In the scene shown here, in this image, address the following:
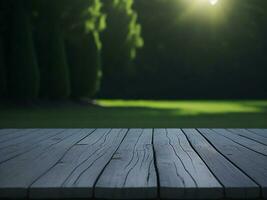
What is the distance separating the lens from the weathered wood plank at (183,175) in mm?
2256

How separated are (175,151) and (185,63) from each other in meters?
40.5

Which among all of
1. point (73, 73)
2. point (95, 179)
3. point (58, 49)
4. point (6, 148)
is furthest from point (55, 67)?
point (95, 179)

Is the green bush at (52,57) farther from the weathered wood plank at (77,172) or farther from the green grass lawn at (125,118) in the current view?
the weathered wood plank at (77,172)

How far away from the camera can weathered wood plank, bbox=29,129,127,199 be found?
2.24 m

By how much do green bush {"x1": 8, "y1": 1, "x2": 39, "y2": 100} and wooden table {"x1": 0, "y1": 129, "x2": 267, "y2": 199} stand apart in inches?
666

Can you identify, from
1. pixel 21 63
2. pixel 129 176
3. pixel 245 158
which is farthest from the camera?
pixel 21 63

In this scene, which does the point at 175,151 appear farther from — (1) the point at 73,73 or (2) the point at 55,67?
(1) the point at 73,73

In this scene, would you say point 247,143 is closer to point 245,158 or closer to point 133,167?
point 245,158

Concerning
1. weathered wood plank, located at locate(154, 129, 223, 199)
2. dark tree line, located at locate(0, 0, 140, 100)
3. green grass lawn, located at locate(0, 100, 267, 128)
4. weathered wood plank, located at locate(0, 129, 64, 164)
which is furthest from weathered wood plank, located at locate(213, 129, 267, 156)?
dark tree line, located at locate(0, 0, 140, 100)

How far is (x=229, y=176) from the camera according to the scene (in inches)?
102

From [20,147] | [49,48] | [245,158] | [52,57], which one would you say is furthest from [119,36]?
[245,158]

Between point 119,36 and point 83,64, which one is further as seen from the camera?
point 119,36

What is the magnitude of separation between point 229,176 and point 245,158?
0.78 m

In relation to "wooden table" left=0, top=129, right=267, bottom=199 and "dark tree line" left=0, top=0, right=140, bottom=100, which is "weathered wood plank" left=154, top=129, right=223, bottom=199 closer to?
"wooden table" left=0, top=129, right=267, bottom=199
